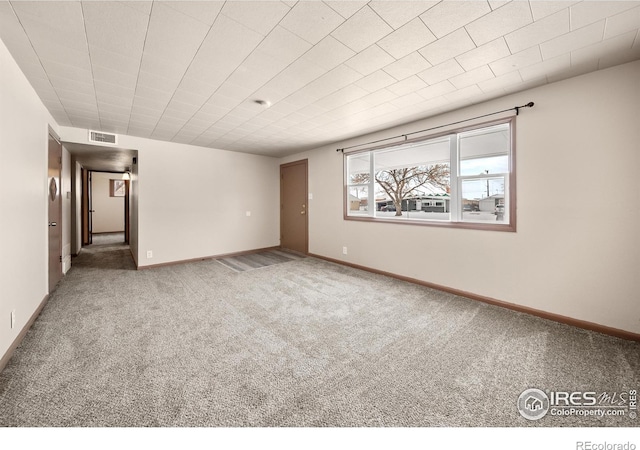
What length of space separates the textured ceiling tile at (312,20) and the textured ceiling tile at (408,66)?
75cm

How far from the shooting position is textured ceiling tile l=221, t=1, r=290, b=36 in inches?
64.4

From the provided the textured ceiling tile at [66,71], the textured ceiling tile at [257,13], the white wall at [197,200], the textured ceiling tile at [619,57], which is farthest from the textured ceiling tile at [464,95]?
the white wall at [197,200]

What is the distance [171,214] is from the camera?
5113 millimetres

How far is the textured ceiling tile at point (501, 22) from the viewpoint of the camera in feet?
5.50

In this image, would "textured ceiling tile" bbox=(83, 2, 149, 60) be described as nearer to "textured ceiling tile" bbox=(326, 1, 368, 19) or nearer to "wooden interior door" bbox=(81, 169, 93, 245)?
"textured ceiling tile" bbox=(326, 1, 368, 19)

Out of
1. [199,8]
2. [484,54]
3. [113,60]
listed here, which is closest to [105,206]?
[113,60]

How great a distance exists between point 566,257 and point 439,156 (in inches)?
74.4

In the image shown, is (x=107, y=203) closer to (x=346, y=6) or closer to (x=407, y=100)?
(x=407, y=100)

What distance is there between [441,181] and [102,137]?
5.61 meters

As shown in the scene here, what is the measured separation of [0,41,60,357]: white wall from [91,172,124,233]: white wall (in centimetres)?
778

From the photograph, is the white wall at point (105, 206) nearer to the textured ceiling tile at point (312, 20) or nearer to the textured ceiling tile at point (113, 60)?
the textured ceiling tile at point (113, 60)

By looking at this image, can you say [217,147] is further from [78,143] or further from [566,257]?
[566,257]

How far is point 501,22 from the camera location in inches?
70.7

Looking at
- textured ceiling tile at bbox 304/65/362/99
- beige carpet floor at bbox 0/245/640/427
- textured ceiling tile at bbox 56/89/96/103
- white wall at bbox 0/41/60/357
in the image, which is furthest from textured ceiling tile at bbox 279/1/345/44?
textured ceiling tile at bbox 56/89/96/103
